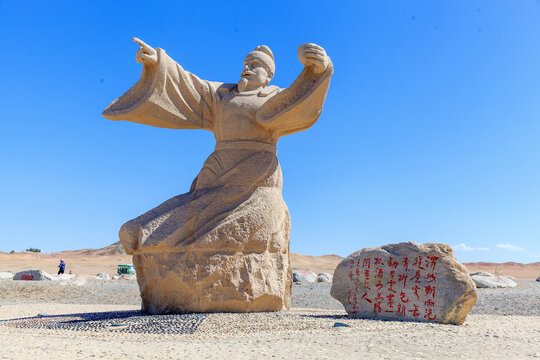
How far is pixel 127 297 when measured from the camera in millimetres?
12523

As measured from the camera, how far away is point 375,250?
6699 millimetres

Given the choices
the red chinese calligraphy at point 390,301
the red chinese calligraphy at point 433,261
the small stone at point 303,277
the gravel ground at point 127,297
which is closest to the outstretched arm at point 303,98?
the red chinese calligraphy at point 433,261

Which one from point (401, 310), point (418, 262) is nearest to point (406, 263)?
point (418, 262)

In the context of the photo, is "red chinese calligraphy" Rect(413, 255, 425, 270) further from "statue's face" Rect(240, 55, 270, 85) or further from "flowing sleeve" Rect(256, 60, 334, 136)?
"statue's face" Rect(240, 55, 270, 85)

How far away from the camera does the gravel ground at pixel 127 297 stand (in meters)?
10.1

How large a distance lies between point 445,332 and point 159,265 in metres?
3.45

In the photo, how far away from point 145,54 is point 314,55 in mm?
2221

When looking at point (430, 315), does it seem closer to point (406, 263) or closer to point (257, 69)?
point (406, 263)

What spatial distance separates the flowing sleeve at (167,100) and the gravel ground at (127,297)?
4.89 m

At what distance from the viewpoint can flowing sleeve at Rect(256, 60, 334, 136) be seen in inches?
262

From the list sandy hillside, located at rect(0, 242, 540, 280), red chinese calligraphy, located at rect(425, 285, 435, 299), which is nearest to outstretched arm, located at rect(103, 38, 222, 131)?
red chinese calligraphy, located at rect(425, 285, 435, 299)

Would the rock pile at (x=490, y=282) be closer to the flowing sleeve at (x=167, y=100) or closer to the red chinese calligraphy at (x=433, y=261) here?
the red chinese calligraphy at (x=433, y=261)

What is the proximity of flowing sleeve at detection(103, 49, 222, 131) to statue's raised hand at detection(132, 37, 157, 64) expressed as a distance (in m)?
0.08

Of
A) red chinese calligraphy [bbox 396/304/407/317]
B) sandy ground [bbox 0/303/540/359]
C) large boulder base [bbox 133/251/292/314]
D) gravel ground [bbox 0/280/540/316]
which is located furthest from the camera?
gravel ground [bbox 0/280/540/316]
